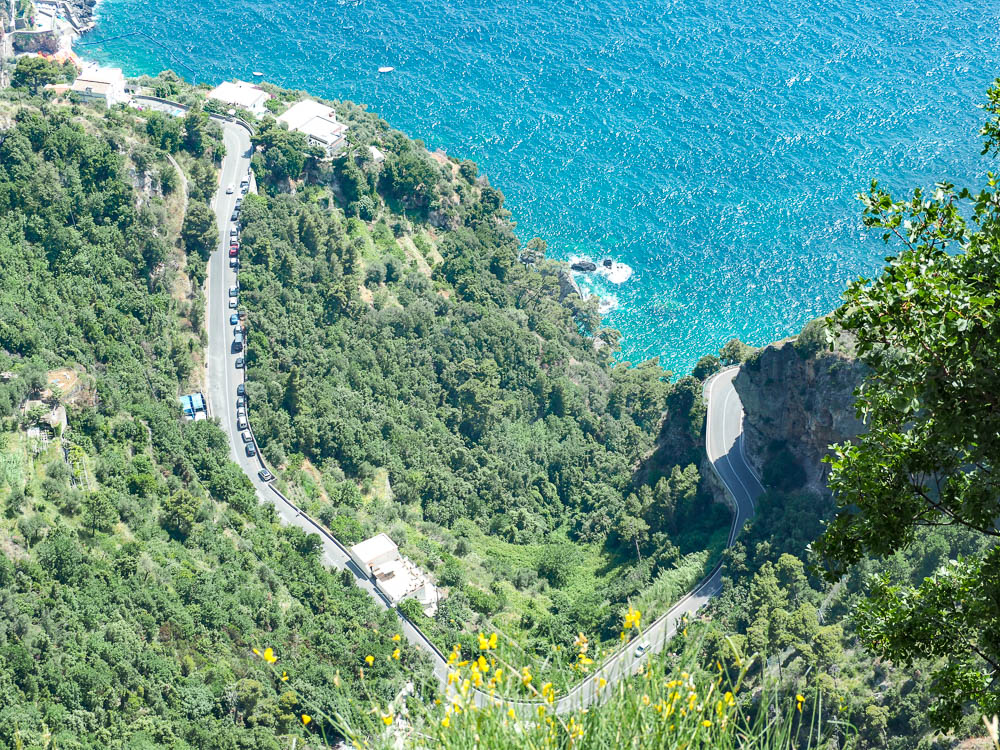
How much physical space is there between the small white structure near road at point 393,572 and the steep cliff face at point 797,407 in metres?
36.1

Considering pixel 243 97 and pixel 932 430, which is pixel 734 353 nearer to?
pixel 243 97

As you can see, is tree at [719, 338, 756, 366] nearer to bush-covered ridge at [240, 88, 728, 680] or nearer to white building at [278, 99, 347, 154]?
bush-covered ridge at [240, 88, 728, 680]

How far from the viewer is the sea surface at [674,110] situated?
147 m

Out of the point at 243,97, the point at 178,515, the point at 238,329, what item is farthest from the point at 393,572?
the point at 243,97

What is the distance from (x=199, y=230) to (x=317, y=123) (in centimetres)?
3021

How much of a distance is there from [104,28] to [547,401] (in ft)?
422

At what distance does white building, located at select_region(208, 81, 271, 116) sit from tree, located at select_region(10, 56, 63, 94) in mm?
20617

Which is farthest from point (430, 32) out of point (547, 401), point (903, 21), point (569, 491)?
point (569, 491)

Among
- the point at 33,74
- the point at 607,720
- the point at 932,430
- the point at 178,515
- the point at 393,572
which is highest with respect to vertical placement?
the point at 33,74

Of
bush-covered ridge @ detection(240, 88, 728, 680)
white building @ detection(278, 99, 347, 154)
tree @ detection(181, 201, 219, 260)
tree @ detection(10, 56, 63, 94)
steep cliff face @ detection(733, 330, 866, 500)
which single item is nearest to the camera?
steep cliff face @ detection(733, 330, 866, 500)

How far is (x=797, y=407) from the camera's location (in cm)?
9625

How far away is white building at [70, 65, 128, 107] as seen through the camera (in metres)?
127

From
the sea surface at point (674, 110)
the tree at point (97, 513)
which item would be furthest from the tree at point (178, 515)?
the sea surface at point (674, 110)

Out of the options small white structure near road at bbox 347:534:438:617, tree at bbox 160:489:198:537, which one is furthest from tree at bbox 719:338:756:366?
tree at bbox 160:489:198:537
